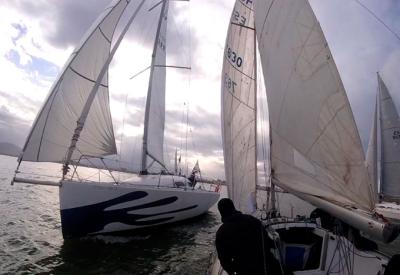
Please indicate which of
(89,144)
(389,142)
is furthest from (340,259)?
Result: (389,142)

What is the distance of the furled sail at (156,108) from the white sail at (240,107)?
908 centimetres

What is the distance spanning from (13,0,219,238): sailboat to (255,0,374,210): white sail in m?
7.70

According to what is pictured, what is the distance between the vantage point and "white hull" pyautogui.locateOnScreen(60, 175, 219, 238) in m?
11.8

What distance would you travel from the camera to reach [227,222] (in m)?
4.05

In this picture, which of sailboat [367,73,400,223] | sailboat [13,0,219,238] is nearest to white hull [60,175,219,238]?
sailboat [13,0,219,238]


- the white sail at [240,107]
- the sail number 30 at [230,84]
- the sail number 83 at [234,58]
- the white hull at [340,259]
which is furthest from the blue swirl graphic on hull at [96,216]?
the white hull at [340,259]

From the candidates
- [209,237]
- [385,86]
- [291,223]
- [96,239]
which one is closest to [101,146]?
[96,239]

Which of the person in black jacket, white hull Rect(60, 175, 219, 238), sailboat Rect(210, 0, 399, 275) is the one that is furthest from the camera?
white hull Rect(60, 175, 219, 238)

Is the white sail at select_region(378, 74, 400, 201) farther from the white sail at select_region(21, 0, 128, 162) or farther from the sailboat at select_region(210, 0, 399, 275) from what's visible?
the sailboat at select_region(210, 0, 399, 275)

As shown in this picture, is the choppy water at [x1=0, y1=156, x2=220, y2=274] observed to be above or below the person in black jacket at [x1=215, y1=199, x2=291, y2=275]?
below

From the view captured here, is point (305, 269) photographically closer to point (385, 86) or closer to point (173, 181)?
point (173, 181)

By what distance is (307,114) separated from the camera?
6059mm

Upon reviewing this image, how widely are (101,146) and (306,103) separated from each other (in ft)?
29.1

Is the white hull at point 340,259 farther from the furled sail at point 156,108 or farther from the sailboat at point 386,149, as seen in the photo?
the sailboat at point 386,149
